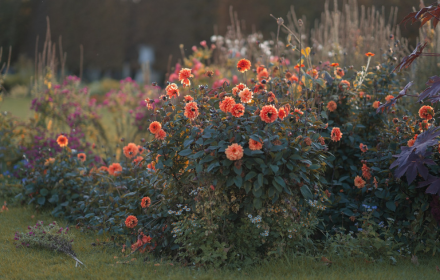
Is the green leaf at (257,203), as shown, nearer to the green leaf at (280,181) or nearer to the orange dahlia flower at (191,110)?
the green leaf at (280,181)

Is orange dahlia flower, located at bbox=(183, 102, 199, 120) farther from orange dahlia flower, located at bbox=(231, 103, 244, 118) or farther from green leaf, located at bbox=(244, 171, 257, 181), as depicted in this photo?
green leaf, located at bbox=(244, 171, 257, 181)

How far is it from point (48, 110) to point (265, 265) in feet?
13.0

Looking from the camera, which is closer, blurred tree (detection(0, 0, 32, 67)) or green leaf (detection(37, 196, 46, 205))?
green leaf (detection(37, 196, 46, 205))

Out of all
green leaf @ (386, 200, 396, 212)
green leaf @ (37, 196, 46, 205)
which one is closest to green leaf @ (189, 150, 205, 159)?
green leaf @ (386, 200, 396, 212)

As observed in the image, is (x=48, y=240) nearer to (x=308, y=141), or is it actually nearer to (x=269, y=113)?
(x=269, y=113)

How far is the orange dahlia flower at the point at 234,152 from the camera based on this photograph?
247 cm

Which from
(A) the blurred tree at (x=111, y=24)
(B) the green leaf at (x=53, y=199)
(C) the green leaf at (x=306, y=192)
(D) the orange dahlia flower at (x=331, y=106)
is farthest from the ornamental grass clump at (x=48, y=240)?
(A) the blurred tree at (x=111, y=24)

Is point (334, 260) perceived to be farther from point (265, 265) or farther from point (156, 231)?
point (156, 231)

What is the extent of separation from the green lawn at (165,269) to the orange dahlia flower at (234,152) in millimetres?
701

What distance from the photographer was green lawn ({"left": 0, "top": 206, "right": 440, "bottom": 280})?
2.53 metres

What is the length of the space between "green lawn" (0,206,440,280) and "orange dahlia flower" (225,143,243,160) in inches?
27.6

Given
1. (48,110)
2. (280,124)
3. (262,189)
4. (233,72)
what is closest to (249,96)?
(280,124)

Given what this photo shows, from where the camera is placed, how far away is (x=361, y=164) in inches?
140

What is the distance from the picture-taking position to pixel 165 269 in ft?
8.68
